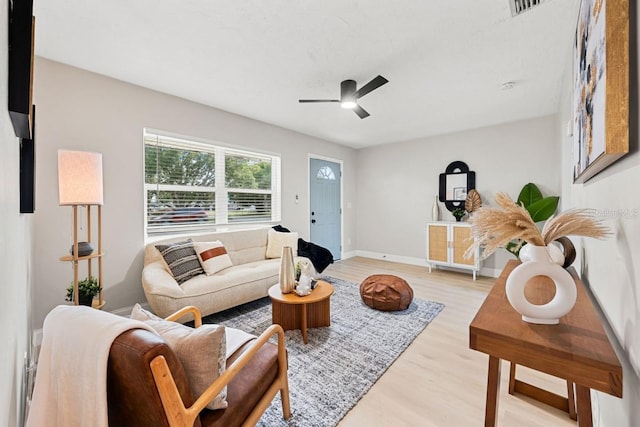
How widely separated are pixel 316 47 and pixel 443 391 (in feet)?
8.74

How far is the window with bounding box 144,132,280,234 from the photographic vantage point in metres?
3.08

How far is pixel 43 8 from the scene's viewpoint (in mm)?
1688

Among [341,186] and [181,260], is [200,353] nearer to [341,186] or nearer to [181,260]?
[181,260]

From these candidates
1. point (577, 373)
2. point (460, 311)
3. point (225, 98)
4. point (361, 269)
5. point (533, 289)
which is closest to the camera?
point (577, 373)

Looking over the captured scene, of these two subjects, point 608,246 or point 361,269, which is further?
point 361,269

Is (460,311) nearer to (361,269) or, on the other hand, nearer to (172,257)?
(361,269)

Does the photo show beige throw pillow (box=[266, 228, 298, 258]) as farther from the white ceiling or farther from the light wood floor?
the light wood floor

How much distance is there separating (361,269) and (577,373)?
4.16 meters

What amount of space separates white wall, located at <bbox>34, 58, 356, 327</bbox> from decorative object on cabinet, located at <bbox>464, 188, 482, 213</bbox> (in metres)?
3.84

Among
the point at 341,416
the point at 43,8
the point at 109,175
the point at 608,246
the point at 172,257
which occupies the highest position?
the point at 43,8

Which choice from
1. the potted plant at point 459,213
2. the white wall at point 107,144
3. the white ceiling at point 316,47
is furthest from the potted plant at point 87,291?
the potted plant at point 459,213

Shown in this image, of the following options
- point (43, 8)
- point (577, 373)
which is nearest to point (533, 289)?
point (577, 373)

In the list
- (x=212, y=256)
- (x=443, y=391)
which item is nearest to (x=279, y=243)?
(x=212, y=256)

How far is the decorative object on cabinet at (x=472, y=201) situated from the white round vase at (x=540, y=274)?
3810 mm
